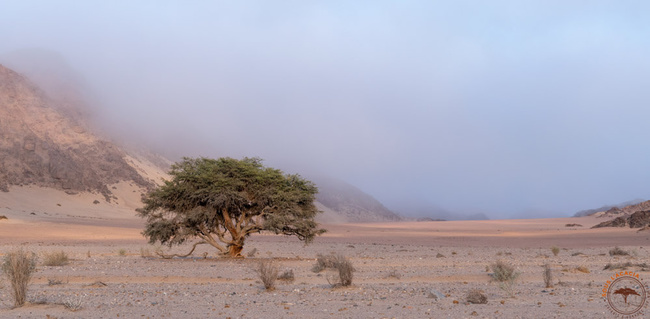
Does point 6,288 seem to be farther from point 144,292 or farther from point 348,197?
point 348,197

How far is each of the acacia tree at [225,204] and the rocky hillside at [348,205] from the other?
11052cm

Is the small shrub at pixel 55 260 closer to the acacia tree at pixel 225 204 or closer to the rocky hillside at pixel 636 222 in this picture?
the acacia tree at pixel 225 204

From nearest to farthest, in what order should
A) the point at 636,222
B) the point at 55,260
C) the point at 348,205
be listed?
the point at 55,260
the point at 636,222
the point at 348,205

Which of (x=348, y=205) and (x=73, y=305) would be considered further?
(x=348, y=205)

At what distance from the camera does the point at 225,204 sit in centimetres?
2491

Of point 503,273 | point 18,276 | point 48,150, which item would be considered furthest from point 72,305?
point 48,150

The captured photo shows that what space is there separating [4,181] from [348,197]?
106m

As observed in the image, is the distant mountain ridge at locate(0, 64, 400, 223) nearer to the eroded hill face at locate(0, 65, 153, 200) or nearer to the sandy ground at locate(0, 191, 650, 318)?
the eroded hill face at locate(0, 65, 153, 200)

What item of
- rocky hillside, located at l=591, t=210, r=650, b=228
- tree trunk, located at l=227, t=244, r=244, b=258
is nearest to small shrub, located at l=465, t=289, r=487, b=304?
tree trunk, located at l=227, t=244, r=244, b=258

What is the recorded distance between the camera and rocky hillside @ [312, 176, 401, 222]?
5999 inches

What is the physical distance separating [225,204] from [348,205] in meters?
Answer: 139

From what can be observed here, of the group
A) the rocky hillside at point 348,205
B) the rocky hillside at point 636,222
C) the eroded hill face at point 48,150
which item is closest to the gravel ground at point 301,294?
the rocky hillside at point 636,222

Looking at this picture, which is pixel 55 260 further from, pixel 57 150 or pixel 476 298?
pixel 57 150

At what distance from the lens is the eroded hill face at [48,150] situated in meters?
88.6
